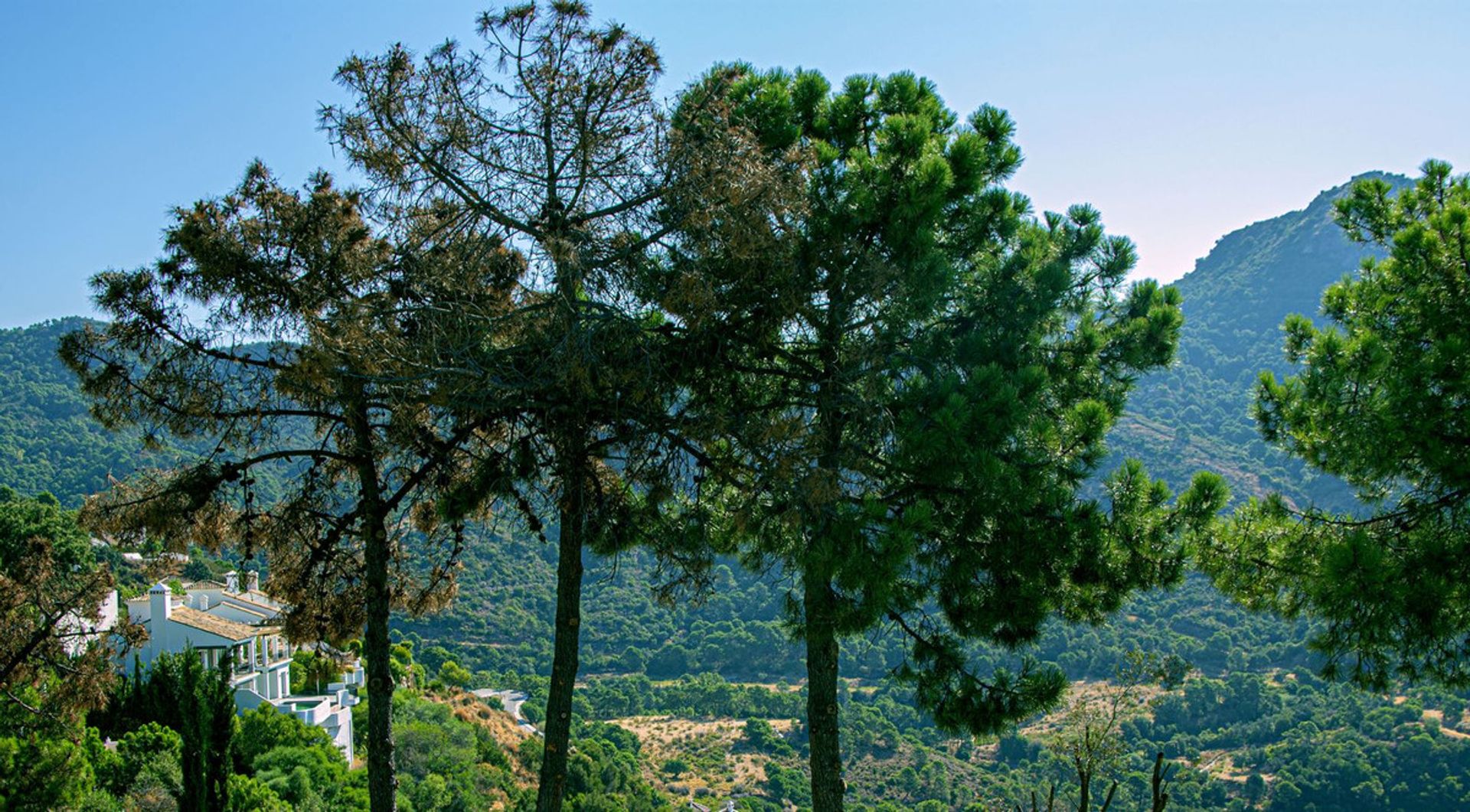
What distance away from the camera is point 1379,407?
7.20m

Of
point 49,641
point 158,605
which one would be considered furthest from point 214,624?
point 49,641

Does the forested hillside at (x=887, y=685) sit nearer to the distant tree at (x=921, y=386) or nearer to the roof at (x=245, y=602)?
the roof at (x=245, y=602)

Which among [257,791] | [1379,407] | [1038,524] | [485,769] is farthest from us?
[485,769]

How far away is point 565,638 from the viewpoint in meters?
6.84

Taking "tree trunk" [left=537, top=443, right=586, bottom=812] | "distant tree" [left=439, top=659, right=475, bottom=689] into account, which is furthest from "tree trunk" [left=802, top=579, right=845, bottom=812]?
"distant tree" [left=439, top=659, right=475, bottom=689]

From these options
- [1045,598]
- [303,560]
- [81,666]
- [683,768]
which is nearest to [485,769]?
[683,768]

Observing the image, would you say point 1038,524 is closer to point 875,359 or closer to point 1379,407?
point 875,359

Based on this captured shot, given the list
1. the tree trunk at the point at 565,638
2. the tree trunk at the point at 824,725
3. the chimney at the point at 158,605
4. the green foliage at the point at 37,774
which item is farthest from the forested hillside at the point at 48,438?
the tree trunk at the point at 824,725

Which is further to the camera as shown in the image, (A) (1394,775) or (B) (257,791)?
(A) (1394,775)

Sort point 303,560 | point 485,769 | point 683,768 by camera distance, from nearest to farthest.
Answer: point 303,560 → point 485,769 → point 683,768

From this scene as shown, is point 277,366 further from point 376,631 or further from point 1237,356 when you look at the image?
point 1237,356

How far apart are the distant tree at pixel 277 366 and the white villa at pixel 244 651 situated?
17.2 meters

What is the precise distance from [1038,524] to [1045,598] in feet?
1.98

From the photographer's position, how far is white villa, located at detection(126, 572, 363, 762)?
23.5 metres
